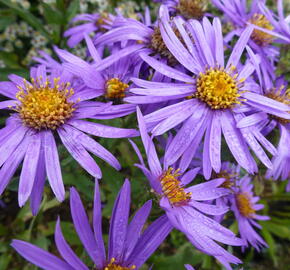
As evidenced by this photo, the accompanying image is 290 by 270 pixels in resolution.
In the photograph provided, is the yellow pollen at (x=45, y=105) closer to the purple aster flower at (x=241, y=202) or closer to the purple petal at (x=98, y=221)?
the purple petal at (x=98, y=221)

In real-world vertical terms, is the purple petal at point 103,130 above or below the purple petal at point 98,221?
above

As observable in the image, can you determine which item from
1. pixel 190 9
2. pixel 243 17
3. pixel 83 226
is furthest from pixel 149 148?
pixel 243 17

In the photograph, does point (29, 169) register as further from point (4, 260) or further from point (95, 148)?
point (4, 260)

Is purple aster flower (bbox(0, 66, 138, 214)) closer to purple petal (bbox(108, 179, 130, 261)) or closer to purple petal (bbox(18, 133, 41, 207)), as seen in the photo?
purple petal (bbox(18, 133, 41, 207))

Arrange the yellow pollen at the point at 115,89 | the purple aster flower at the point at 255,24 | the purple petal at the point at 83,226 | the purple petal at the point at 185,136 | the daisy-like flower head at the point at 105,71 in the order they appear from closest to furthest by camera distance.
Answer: the purple petal at the point at 83,226
the purple petal at the point at 185,136
the daisy-like flower head at the point at 105,71
the yellow pollen at the point at 115,89
the purple aster flower at the point at 255,24

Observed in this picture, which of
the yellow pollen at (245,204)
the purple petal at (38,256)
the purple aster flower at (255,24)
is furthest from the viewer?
the yellow pollen at (245,204)

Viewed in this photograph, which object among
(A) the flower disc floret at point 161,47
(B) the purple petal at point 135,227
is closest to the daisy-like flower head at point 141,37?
(A) the flower disc floret at point 161,47

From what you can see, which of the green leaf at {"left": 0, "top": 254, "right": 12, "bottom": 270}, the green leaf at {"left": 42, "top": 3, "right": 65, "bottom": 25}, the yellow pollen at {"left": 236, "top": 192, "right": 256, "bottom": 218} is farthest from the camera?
the yellow pollen at {"left": 236, "top": 192, "right": 256, "bottom": 218}

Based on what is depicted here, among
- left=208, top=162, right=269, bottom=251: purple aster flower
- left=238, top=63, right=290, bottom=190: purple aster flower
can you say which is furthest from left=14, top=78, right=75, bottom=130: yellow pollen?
left=208, top=162, right=269, bottom=251: purple aster flower
